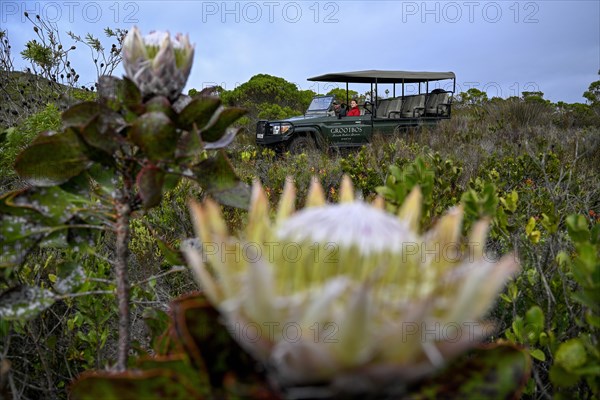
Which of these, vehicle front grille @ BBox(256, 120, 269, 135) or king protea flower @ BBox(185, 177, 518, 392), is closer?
king protea flower @ BBox(185, 177, 518, 392)

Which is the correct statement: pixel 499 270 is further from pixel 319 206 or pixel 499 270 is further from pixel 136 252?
pixel 136 252

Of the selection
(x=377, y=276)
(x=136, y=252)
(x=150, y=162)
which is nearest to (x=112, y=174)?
(x=150, y=162)

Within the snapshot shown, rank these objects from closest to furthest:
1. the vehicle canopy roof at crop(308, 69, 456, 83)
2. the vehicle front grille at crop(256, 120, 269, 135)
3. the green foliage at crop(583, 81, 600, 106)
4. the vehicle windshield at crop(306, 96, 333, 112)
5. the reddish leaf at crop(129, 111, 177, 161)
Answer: the reddish leaf at crop(129, 111, 177, 161)
the vehicle front grille at crop(256, 120, 269, 135)
the vehicle windshield at crop(306, 96, 333, 112)
the vehicle canopy roof at crop(308, 69, 456, 83)
the green foliage at crop(583, 81, 600, 106)

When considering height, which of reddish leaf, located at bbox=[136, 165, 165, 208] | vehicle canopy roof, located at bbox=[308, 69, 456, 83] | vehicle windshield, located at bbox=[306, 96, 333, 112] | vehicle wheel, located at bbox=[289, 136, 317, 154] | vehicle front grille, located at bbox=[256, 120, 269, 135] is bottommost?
reddish leaf, located at bbox=[136, 165, 165, 208]

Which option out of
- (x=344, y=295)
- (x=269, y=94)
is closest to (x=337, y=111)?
(x=269, y=94)

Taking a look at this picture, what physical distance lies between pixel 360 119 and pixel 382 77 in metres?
1.95

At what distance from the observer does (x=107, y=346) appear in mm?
2393

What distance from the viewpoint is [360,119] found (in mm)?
12516

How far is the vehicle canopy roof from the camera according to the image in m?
13.6

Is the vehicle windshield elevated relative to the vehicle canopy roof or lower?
lower

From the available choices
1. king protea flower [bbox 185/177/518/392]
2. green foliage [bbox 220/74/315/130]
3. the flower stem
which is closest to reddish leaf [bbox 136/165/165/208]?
the flower stem

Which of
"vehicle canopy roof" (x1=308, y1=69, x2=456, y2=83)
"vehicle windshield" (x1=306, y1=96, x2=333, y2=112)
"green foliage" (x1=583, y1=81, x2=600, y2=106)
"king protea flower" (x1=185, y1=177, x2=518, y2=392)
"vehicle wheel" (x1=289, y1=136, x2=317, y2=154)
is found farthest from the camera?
"green foliage" (x1=583, y1=81, x2=600, y2=106)

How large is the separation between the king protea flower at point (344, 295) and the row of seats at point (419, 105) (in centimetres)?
1365

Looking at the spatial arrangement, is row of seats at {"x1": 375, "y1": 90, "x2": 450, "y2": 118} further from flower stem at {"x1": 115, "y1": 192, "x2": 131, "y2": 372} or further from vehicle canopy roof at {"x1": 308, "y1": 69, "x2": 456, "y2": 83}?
flower stem at {"x1": 115, "y1": 192, "x2": 131, "y2": 372}
